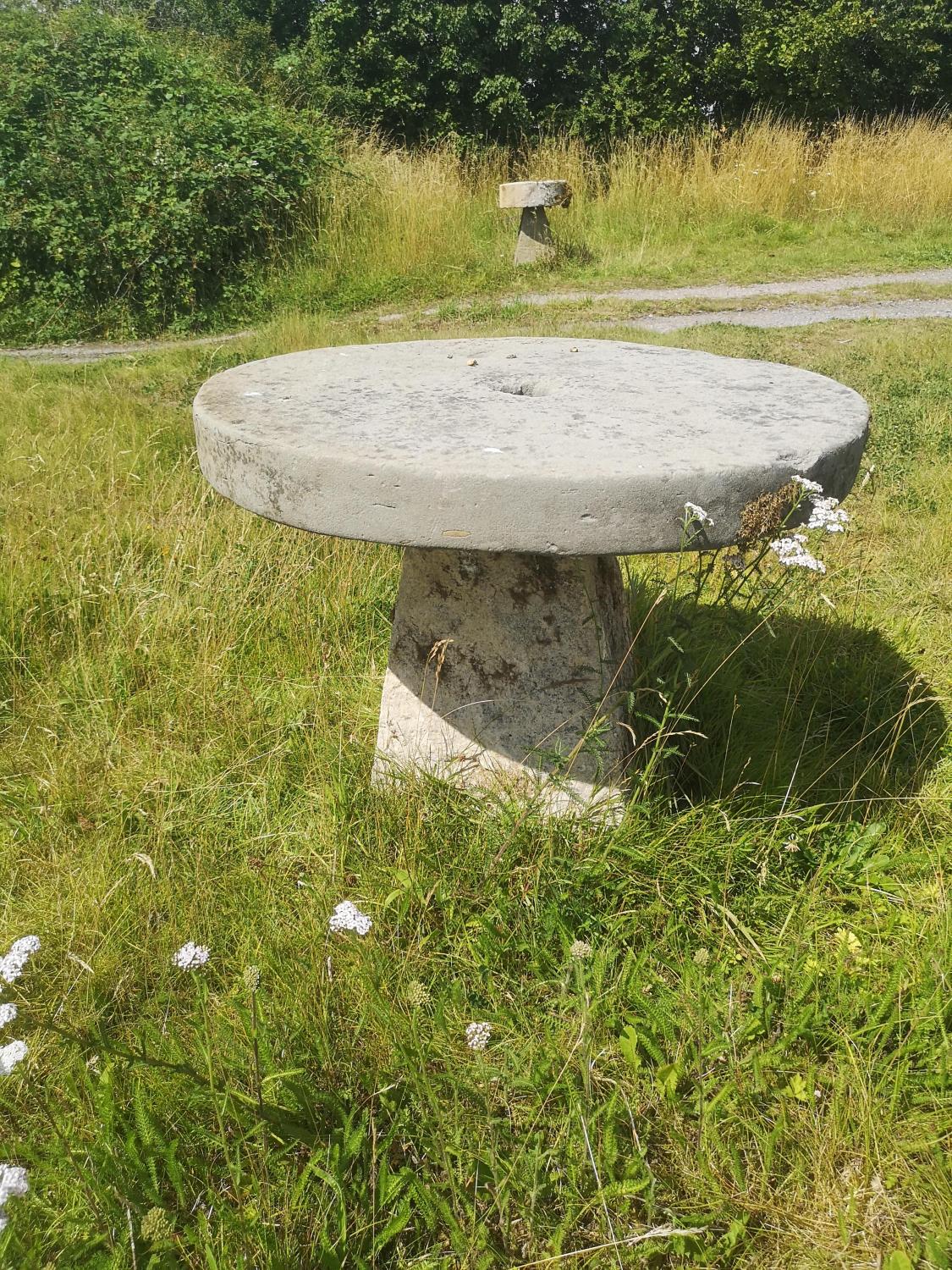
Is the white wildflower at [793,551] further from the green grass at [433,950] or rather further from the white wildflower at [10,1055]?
the white wildflower at [10,1055]

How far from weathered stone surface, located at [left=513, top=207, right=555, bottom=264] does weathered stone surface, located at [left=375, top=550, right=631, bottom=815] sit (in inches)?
285

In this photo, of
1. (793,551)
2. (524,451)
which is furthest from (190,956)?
(793,551)

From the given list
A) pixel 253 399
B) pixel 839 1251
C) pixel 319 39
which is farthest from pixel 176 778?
pixel 319 39

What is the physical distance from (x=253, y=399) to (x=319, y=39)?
49.3ft

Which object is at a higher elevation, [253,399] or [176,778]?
[253,399]

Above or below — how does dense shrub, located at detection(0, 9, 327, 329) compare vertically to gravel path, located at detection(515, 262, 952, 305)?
above

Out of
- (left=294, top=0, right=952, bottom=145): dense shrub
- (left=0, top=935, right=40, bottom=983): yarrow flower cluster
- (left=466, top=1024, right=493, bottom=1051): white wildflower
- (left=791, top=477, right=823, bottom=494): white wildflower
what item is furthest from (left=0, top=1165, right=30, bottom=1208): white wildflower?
(left=294, top=0, right=952, bottom=145): dense shrub

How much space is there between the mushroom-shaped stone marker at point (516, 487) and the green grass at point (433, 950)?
0.17m

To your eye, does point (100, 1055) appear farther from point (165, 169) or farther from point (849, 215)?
point (849, 215)

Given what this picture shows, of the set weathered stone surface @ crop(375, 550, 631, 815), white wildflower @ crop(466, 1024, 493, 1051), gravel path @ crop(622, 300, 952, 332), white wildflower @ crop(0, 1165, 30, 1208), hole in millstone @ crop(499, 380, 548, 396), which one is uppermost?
hole in millstone @ crop(499, 380, 548, 396)

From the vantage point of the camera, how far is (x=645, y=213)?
9523mm

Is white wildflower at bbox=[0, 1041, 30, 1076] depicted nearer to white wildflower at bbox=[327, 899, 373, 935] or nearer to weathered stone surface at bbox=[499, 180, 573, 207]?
white wildflower at bbox=[327, 899, 373, 935]

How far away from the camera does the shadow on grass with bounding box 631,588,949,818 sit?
2.17 meters

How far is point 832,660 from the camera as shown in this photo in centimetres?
254
